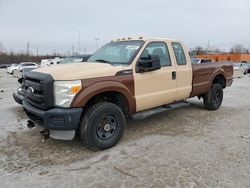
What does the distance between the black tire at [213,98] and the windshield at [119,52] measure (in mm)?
3040

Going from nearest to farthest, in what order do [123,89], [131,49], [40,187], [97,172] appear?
[40,187], [97,172], [123,89], [131,49]

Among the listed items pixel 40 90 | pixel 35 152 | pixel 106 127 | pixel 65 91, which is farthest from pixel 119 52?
pixel 35 152

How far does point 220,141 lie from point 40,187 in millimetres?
3272

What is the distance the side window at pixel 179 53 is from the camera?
605 cm

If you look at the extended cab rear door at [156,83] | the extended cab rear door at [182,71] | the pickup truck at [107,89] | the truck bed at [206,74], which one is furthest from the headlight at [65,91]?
the truck bed at [206,74]

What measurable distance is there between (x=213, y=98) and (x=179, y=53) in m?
2.13

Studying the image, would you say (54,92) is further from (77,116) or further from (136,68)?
(136,68)

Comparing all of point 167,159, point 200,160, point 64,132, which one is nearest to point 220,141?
point 200,160

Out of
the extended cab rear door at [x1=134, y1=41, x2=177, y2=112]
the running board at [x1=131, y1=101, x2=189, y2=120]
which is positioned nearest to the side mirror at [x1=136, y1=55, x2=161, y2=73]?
the extended cab rear door at [x1=134, y1=41, x2=177, y2=112]

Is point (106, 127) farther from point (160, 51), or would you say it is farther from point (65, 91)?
point (160, 51)

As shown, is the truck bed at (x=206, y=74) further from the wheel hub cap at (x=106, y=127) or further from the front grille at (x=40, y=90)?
the front grille at (x=40, y=90)

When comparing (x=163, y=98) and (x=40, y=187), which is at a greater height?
(x=163, y=98)

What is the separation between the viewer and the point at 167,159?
13.6 feet

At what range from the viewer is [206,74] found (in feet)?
22.9
